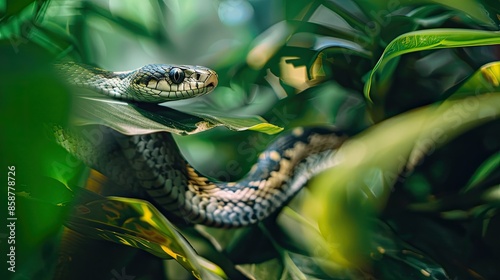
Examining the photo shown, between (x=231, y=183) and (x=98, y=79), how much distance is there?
241 millimetres

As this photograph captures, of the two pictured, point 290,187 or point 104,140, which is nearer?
point 104,140

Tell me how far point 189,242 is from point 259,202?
119 millimetres

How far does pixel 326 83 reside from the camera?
2.79 ft

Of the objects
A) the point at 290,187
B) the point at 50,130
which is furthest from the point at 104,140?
the point at 290,187

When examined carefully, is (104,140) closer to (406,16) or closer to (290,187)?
(290,187)

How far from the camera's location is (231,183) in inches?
31.8

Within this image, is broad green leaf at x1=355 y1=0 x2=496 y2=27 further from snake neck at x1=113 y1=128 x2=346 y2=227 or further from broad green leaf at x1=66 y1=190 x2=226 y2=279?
broad green leaf at x1=66 y1=190 x2=226 y2=279

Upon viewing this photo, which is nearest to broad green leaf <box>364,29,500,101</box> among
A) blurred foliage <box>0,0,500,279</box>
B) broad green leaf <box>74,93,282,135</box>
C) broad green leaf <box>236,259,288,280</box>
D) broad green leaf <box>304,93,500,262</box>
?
blurred foliage <box>0,0,500,279</box>

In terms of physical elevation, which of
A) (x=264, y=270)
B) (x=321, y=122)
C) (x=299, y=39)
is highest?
(x=299, y=39)

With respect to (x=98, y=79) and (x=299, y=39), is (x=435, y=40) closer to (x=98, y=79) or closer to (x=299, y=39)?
(x=299, y=39)

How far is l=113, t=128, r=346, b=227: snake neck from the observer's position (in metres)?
0.74

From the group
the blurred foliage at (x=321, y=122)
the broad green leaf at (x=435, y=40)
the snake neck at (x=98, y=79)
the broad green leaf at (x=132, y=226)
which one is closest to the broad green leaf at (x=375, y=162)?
the blurred foliage at (x=321, y=122)

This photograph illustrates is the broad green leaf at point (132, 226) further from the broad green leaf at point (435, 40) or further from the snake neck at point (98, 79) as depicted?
the broad green leaf at point (435, 40)

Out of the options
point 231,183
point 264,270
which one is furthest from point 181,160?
point 264,270
